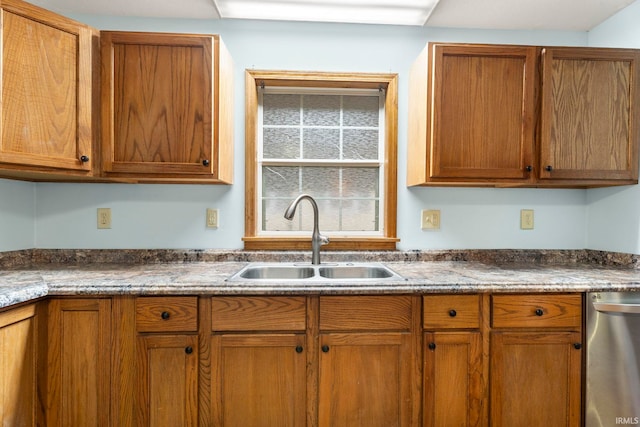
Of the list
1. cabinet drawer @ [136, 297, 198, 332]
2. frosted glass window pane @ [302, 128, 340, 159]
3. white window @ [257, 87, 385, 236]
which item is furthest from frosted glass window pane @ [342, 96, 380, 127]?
cabinet drawer @ [136, 297, 198, 332]

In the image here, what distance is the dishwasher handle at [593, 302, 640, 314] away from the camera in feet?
4.53

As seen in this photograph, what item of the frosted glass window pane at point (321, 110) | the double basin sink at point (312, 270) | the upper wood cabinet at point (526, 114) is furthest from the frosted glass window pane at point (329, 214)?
the upper wood cabinet at point (526, 114)

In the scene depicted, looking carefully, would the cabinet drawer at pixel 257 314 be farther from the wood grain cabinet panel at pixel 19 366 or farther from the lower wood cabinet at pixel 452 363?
the wood grain cabinet panel at pixel 19 366

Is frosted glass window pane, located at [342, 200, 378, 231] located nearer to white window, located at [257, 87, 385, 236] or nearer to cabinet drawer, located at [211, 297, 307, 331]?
white window, located at [257, 87, 385, 236]

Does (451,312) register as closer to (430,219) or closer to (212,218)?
(430,219)

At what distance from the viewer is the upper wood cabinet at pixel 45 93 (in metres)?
1.37

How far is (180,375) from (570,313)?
1665 mm

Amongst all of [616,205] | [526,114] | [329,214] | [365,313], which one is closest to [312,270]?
[329,214]

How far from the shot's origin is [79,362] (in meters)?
1.34

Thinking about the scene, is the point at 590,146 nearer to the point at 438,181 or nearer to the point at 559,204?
the point at 559,204

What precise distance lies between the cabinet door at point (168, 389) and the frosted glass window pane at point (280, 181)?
1.02 meters

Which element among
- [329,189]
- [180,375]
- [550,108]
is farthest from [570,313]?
[180,375]

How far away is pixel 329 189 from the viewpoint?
2.08 metres

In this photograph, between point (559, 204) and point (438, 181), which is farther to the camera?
point (559, 204)
